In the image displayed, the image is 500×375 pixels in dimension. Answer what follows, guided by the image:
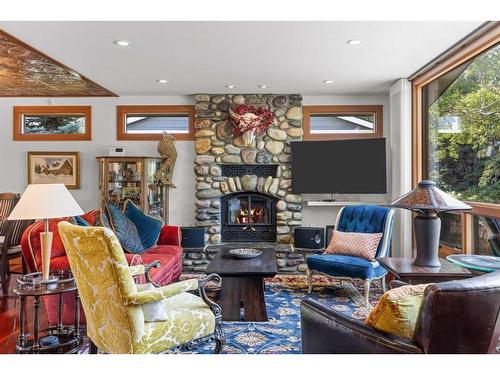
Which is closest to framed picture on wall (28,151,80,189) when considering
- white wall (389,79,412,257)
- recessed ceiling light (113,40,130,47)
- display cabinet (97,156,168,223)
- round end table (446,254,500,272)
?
display cabinet (97,156,168,223)

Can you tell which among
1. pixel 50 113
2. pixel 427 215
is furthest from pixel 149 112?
pixel 427 215

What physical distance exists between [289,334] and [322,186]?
2830mm

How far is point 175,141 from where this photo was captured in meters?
5.79

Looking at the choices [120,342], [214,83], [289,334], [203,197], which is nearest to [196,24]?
[214,83]

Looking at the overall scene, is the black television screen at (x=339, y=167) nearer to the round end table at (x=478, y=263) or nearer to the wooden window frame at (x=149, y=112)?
the wooden window frame at (x=149, y=112)

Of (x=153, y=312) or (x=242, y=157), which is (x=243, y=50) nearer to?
(x=242, y=157)

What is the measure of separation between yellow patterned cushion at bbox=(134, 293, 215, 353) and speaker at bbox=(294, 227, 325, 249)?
2888 millimetres

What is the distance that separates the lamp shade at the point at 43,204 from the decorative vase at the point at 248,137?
10.2ft

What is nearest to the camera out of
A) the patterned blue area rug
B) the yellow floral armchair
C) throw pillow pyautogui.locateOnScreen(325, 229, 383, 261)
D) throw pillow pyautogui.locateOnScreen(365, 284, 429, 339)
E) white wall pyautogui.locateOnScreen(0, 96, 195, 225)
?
throw pillow pyautogui.locateOnScreen(365, 284, 429, 339)

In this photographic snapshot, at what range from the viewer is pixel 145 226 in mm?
4473

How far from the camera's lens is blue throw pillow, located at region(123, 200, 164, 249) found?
14.5 ft

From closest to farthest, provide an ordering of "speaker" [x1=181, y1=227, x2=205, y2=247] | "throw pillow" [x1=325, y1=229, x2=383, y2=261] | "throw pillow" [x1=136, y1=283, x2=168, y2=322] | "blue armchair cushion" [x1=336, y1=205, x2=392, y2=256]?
"throw pillow" [x1=136, y1=283, x2=168, y2=322]
"throw pillow" [x1=325, y1=229, x2=383, y2=261]
"blue armchair cushion" [x1=336, y1=205, x2=392, y2=256]
"speaker" [x1=181, y1=227, x2=205, y2=247]

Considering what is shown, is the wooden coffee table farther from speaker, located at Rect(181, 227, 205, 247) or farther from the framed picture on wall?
the framed picture on wall

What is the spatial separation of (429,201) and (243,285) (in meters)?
1.93
